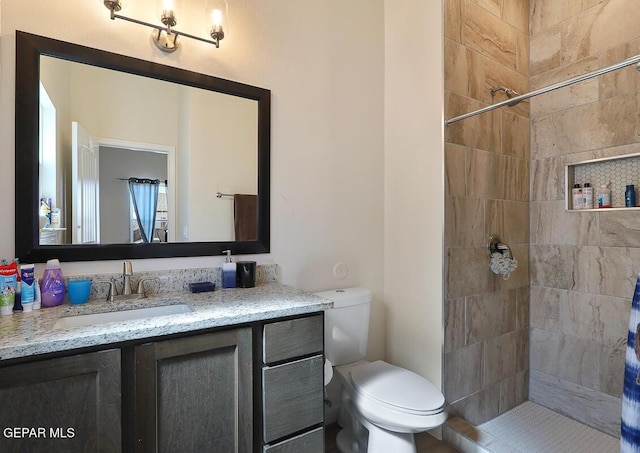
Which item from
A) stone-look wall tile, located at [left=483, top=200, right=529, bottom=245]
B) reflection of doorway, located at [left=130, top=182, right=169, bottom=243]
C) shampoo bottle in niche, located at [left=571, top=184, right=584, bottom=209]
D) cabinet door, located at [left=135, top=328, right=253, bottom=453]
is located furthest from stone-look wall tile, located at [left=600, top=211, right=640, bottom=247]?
reflection of doorway, located at [left=130, top=182, right=169, bottom=243]

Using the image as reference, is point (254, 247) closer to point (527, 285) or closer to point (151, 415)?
point (151, 415)

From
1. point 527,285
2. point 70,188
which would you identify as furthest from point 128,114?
point 527,285

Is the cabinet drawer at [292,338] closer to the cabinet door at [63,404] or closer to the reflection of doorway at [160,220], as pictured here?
the cabinet door at [63,404]

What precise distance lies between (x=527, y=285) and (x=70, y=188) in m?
2.72

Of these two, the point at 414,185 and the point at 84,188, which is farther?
→ the point at 414,185

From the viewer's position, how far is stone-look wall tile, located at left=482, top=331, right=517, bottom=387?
2057 mm

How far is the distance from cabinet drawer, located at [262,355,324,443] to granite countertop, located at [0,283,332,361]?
206 mm

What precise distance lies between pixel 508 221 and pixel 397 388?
137cm

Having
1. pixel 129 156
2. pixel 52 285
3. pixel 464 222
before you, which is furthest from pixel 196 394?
pixel 464 222

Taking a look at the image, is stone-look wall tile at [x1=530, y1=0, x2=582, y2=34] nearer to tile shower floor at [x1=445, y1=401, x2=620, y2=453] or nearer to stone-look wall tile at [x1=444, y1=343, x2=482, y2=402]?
stone-look wall tile at [x1=444, y1=343, x2=482, y2=402]

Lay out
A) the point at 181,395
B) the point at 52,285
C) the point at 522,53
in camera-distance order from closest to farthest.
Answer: the point at 181,395 < the point at 52,285 < the point at 522,53

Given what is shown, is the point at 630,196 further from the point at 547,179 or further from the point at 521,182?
the point at 521,182

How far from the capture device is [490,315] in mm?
2082

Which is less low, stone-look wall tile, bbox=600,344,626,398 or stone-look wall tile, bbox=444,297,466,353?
stone-look wall tile, bbox=444,297,466,353
